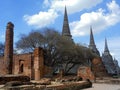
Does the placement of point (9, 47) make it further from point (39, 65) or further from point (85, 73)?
point (85, 73)

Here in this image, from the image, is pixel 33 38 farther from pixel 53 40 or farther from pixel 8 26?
pixel 8 26

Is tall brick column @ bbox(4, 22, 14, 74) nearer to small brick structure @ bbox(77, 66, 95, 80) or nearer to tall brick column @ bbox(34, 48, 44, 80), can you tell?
tall brick column @ bbox(34, 48, 44, 80)

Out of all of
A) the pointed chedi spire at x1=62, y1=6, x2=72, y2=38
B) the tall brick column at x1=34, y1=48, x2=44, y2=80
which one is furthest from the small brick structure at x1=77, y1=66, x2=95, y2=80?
the pointed chedi spire at x1=62, y1=6, x2=72, y2=38

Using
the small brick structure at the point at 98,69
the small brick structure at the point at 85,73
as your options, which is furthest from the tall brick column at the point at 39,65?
the small brick structure at the point at 98,69

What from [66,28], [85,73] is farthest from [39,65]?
[66,28]

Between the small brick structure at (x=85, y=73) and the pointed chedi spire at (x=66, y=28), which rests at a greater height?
the pointed chedi spire at (x=66, y=28)

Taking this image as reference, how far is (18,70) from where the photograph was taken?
32.2 metres

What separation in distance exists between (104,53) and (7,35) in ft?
240

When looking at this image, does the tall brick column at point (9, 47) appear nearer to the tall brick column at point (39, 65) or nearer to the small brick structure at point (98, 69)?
the tall brick column at point (39, 65)

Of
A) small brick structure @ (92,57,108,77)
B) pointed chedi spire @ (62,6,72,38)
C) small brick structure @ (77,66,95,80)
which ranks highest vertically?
pointed chedi spire @ (62,6,72,38)

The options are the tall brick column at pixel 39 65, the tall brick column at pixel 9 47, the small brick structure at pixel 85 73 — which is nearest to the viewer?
the tall brick column at pixel 9 47

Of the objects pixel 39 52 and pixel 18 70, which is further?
pixel 18 70

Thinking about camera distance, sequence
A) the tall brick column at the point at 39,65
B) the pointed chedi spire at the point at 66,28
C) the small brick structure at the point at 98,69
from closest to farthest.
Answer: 1. the tall brick column at the point at 39,65
2. the small brick structure at the point at 98,69
3. the pointed chedi spire at the point at 66,28

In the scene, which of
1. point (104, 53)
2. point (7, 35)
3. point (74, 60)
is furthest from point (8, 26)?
point (104, 53)
